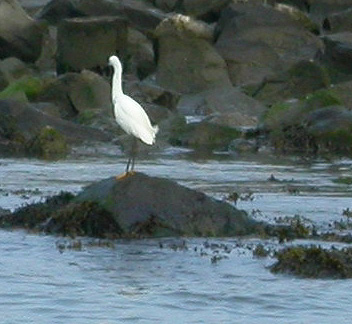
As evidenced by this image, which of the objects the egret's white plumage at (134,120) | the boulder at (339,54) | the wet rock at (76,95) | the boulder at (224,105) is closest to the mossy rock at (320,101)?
the boulder at (224,105)

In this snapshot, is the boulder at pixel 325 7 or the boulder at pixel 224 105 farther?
the boulder at pixel 325 7

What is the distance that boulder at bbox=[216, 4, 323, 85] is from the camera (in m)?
34.3

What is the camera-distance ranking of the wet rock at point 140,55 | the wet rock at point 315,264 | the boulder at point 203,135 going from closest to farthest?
1. the wet rock at point 315,264
2. the boulder at point 203,135
3. the wet rock at point 140,55

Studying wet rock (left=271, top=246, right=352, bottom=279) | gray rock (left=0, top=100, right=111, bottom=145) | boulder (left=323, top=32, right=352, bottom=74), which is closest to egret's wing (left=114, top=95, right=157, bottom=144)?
wet rock (left=271, top=246, right=352, bottom=279)

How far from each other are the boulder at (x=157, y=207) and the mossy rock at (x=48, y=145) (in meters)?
8.70

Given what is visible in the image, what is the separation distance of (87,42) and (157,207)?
17546 millimetres

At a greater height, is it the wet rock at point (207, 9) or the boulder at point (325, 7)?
the boulder at point (325, 7)

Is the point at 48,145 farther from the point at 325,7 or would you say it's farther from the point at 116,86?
the point at 325,7

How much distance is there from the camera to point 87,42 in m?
32.6

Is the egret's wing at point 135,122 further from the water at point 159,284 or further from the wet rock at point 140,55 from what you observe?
the wet rock at point 140,55

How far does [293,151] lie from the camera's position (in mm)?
25453

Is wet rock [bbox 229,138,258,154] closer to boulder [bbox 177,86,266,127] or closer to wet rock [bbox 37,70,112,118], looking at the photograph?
boulder [bbox 177,86,266,127]

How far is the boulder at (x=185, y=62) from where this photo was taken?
33.0m

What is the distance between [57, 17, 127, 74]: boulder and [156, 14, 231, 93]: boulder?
1020mm
